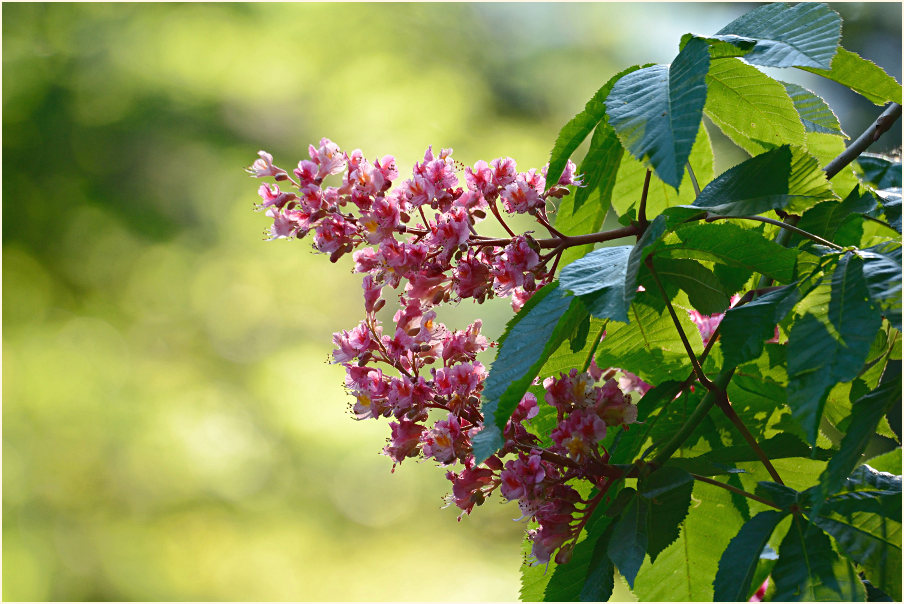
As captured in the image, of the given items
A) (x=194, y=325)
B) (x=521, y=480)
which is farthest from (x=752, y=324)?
(x=194, y=325)

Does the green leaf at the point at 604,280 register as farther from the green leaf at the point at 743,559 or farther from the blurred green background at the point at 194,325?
the blurred green background at the point at 194,325

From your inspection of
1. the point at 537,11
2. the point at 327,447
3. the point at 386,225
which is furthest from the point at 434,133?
the point at 386,225

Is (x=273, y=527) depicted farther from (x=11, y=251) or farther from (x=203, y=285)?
(x=11, y=251)

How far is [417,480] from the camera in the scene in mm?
3100

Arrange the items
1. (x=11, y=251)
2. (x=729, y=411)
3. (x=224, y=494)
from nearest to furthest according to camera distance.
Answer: (x=729, y=411) → (x=224, y=494) → (x=11, y=251)

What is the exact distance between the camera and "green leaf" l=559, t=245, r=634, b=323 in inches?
13.1

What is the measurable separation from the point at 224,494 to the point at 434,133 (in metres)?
1.67

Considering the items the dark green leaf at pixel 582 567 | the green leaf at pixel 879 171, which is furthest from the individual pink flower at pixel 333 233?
the green leaf at pixel 879 171

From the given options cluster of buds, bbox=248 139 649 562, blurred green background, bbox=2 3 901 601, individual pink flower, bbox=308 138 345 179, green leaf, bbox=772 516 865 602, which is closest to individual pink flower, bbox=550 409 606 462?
cluster of buds, bbox=248 139 649 562

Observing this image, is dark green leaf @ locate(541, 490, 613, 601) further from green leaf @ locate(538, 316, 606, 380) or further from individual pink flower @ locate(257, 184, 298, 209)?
individual pink flower @ locate(257, 184, 298, 209)

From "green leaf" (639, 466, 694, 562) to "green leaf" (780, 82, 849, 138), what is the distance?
0.77 feet

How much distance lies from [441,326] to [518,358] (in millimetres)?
130

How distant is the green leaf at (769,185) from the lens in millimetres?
399

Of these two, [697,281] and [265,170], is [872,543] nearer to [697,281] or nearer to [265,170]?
[697,281]
